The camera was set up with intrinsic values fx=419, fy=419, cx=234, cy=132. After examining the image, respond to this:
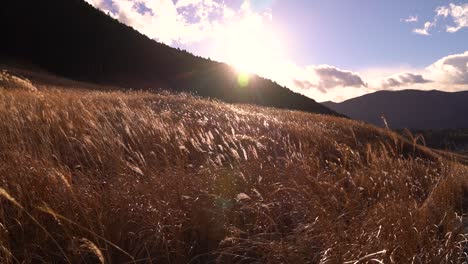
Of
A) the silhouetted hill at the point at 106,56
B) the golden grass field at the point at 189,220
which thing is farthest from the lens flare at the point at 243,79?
the golden grass field at the point at 189,220

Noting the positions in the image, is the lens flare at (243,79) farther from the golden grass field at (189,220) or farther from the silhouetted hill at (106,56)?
the golden grass field at (189,220)

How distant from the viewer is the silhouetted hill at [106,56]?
47531mm

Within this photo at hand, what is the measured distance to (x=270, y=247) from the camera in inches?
90.1

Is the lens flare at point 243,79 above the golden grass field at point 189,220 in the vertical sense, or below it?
above

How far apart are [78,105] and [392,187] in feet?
14.5

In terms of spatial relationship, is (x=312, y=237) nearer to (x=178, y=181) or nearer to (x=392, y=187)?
(x=178, y=181)

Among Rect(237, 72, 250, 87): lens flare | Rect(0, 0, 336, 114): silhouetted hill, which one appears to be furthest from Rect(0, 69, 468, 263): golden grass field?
Rect(237, 72, 250, 87): lens flare

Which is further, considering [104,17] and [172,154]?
[104,17]

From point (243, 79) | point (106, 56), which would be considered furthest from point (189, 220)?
point (243, 79)

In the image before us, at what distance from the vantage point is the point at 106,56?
169ft

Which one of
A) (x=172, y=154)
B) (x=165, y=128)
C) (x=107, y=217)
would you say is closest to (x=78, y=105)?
(x=165, y=128)

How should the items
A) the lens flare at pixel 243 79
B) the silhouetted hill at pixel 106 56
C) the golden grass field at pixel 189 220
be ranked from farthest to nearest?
the lens flare at pixel 243 79, the silhouetted hill at pixel 106 56, the golden grass field at pixel 189 220

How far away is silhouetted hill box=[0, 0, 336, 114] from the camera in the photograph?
156 ft

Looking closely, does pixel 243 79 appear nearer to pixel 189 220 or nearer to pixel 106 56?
pixel 106 56
